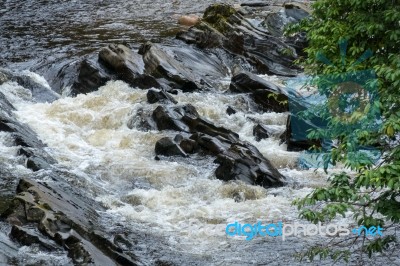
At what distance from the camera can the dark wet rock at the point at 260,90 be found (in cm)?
1789

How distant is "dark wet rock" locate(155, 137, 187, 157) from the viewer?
14.9 metres

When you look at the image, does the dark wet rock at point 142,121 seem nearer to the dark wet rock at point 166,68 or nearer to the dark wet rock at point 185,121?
the dark wet rock at point 185,121

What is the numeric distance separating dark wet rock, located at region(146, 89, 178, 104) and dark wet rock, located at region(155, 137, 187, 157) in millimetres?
2822

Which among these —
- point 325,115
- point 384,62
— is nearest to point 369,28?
point 384,62

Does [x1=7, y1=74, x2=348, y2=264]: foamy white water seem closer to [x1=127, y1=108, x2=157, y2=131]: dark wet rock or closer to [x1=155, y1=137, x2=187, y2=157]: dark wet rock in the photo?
[x1=127, y1=108, x2=157, y2=131]: dark wet rock

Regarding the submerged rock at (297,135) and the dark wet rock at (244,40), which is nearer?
the submerged rock at (297,135)

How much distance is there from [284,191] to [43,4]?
1995 centimetres


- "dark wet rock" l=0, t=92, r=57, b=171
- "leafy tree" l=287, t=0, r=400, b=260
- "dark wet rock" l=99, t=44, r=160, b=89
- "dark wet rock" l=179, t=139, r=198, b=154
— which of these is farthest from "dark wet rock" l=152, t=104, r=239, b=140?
"leafy tree" l=287, t=0, r=400, b=260

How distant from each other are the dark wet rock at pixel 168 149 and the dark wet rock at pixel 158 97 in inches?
111

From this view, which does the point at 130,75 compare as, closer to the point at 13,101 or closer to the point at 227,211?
the point at 13,101

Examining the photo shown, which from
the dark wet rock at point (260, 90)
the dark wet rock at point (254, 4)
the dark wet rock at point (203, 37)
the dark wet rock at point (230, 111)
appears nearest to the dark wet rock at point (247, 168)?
the dark wet rock at point (230, 111)

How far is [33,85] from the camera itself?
19156 millimetres

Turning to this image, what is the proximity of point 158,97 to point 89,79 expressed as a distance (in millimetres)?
2612

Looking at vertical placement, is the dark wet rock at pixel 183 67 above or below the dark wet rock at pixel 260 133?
above
